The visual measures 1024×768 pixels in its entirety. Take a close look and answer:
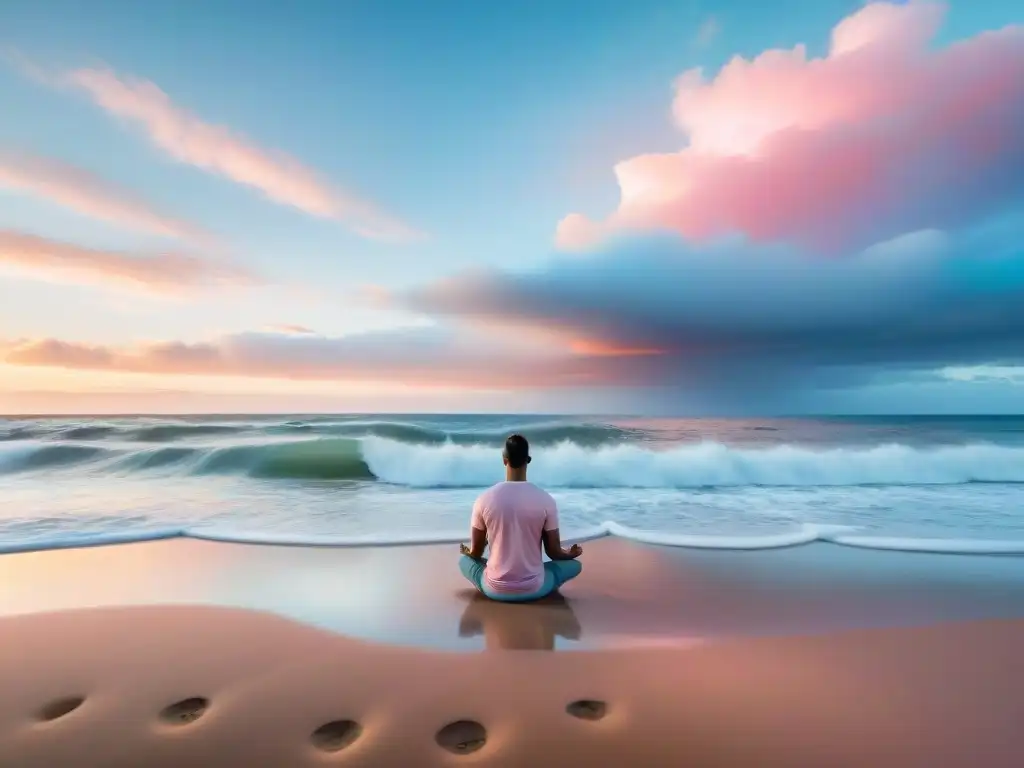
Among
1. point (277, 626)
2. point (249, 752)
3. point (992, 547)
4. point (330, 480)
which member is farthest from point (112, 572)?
point (992, 547)

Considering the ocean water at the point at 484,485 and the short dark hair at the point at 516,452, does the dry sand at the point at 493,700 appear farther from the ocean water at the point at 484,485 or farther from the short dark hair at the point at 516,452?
the ocean water at the point at 484,485

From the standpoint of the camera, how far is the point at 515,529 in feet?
12.3

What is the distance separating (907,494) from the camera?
938 centimetres

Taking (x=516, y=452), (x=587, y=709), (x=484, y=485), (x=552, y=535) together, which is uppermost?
(x=516, y=452)

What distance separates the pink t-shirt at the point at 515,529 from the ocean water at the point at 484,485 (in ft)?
7.41

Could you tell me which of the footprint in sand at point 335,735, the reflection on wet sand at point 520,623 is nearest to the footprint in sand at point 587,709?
the reflection on wet sand at point 520,623

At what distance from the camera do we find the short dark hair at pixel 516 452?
3.71m

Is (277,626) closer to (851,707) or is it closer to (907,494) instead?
(851,707)

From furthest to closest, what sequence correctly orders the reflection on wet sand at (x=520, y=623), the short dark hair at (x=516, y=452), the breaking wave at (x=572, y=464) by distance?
the breaking wave at (x=572, y=464)
the short dark hair at (x=516, y=452)
the reflection on wet sand at (x=520, y=623)

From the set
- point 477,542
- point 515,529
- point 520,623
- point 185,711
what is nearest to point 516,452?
point 515,529

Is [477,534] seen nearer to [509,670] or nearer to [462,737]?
[509,670]

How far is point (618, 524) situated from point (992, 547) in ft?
13.3

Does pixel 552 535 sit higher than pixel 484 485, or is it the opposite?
pixel 552 535

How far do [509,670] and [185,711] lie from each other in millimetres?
1638
